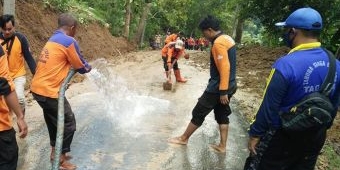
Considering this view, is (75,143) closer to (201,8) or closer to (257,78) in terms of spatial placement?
(257,78)

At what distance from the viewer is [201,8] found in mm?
49906

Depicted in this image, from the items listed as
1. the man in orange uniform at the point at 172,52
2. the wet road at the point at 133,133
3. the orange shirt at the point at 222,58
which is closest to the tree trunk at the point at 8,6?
the wet road at the point at 133,133

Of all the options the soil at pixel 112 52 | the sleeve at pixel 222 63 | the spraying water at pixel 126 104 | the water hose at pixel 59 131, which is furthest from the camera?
the soil at pixel 112 52

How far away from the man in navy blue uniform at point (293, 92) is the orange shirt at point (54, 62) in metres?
2.35

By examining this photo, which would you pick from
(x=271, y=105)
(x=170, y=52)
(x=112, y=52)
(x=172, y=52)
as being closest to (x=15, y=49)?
(x=271, y=105)

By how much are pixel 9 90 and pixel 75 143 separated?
296 centimetres

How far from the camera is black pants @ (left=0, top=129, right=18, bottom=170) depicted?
3727mm

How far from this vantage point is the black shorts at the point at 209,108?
619 cm

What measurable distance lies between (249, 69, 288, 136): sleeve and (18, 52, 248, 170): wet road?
2286mm

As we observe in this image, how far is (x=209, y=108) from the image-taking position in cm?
623

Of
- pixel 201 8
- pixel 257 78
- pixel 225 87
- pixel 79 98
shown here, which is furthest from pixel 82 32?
pixel 201 8

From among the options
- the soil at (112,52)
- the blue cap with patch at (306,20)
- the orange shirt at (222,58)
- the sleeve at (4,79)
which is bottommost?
the soil at (112,52)

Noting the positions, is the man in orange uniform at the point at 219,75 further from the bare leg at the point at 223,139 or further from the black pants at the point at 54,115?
the black pants at the point at 54,115

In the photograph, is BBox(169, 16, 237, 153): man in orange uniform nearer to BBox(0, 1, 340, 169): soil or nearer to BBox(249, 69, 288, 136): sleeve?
BBox(0, 1, 340, 169): soil
